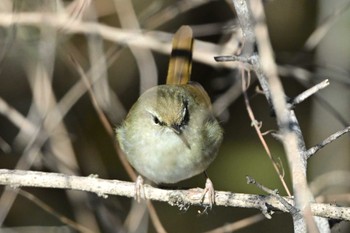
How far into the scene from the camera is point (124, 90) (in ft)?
14.7

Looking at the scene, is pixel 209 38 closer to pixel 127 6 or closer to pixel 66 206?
pixel 127 6

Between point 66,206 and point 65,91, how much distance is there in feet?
2.56

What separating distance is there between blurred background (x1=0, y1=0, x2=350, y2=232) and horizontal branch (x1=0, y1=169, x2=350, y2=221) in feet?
0.92

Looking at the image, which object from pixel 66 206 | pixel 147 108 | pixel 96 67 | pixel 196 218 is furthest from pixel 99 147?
pixel 147 108

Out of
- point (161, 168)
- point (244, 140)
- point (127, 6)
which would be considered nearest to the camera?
point (161, 168)

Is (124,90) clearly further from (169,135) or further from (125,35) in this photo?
(169,135)

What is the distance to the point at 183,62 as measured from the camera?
3.22 m

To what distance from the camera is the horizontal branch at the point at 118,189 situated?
7.61 ft

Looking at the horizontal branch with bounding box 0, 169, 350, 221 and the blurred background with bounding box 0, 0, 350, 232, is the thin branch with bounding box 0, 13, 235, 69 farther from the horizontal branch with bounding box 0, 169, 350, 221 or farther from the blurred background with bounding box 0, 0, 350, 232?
the horizontal branch with bounding box 0, 169, 350, 221

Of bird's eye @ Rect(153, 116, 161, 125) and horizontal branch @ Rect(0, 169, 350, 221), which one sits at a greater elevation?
bird's eye @ Rect(153, 116, 161, 125)

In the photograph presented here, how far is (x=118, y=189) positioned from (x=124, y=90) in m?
2.00

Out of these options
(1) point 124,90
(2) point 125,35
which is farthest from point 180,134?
(1) point 124,90

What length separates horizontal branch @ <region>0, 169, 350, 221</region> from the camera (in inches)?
91.3

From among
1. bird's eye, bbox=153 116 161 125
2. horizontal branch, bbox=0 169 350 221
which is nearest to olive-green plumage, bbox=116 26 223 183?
bird's eye, bbox=153 116 161 125
